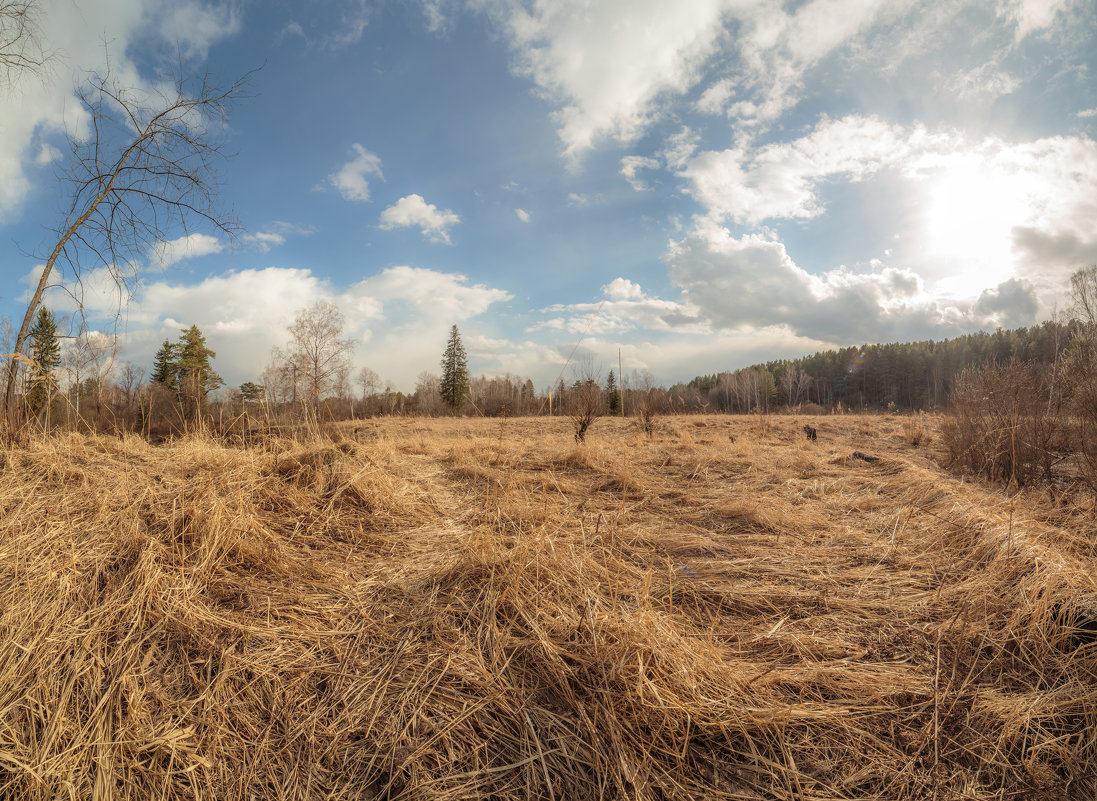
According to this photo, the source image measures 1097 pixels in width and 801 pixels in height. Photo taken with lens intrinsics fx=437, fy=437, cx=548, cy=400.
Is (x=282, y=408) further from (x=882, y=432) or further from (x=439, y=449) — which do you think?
(x=882, y=432)

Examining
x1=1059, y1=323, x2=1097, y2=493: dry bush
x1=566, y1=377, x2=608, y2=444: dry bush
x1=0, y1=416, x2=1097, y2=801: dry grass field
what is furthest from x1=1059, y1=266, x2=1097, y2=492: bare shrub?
x1=566, y1=377, x2=608, y2=444: dry bush

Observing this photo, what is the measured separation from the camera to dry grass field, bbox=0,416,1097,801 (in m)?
1.53

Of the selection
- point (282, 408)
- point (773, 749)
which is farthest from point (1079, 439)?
point (282, 408)

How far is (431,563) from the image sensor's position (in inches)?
109

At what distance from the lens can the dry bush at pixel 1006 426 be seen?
604 cm

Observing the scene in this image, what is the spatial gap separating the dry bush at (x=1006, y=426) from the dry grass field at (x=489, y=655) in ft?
11.9

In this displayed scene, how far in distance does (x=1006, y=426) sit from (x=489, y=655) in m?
8.33

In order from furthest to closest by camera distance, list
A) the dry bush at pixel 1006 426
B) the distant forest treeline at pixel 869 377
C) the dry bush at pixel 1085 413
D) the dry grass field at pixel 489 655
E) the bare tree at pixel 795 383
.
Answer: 1. the bare tree at pixel 795 383
2. the distant forest treeline at pixel 869 377
3. the dry bush at pixel 1006 426
4. the dry bush at pixel 1085 413
5. the dry grass field at pixel 489 655

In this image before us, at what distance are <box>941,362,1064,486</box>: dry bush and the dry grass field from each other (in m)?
3.62

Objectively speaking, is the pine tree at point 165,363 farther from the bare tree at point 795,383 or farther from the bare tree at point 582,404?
the bare tree at point 795,383

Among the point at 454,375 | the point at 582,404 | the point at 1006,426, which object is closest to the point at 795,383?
the point at 454,375

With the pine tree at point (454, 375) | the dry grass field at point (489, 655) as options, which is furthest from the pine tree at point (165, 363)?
the dry grass field at point (489, 655)

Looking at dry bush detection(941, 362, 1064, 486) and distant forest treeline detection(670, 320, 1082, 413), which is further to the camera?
distant forest treeline detection(670, 320, 1082, 413)

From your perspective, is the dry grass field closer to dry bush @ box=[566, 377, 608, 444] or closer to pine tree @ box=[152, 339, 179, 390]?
dry bush @ box=[566, 377, 608, 444]
